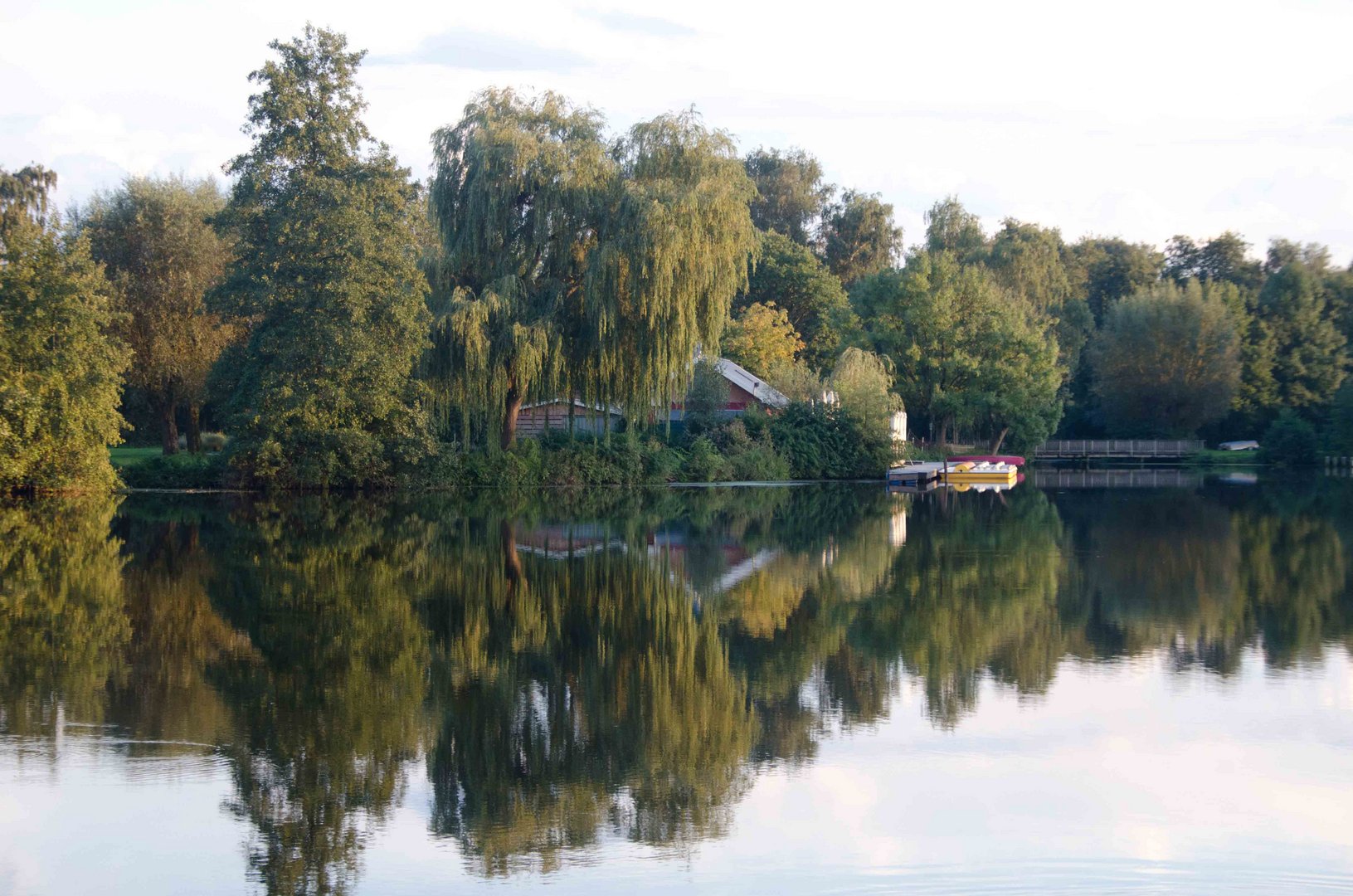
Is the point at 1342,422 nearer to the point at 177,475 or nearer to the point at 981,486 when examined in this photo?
the point at 981,486

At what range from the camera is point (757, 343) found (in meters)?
59.3

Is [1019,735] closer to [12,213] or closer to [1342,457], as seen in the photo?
[12,213]

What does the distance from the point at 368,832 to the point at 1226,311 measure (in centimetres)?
6798

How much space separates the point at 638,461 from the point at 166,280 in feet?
60.1

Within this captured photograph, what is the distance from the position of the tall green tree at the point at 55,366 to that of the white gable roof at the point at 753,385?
21244 mm

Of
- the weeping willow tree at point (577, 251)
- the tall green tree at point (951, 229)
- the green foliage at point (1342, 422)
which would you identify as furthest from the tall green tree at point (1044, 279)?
the weeping willow tree at point (577, 251)

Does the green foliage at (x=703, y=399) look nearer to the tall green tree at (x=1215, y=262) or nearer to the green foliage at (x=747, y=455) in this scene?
the green foliage at (x=747, y=455)

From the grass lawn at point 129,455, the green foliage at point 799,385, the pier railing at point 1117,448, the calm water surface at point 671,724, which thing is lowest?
the calm water surface at point 671,724

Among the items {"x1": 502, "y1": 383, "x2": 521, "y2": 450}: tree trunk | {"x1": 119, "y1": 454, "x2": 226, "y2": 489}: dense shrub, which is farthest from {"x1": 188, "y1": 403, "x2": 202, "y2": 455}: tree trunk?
{"x1": 502, "y1": 383, "x2": 521, "y2": 450}: tree trunk

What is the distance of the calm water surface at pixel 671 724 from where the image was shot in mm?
7387

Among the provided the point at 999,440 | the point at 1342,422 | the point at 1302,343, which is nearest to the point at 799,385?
the point at 999,440

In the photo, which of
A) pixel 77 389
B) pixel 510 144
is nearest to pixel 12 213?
pixel 77 389

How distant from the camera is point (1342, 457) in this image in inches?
2448

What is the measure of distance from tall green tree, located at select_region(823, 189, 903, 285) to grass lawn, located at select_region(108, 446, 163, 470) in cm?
4235
